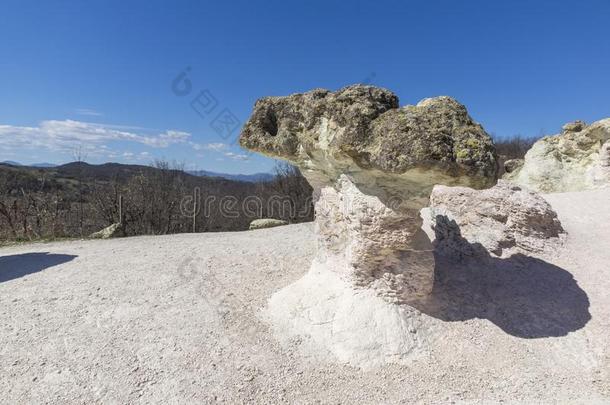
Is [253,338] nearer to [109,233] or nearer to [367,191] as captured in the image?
[367,191]

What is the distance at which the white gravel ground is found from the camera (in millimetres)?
3463

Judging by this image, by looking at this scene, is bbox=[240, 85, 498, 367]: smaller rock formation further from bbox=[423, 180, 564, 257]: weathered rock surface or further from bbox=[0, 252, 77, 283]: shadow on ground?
bbox=[0, 252, 77, 283]: shadow on ground

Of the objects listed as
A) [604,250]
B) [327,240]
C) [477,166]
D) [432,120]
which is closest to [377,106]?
[432,120]

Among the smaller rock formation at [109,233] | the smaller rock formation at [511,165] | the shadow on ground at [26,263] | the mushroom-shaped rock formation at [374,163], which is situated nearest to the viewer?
the mushroom-shaped rock formation at [374,163]

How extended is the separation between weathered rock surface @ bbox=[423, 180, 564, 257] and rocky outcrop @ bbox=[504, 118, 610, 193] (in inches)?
310

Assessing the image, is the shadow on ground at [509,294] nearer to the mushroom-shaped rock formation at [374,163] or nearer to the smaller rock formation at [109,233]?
the mushroom-shaped rock formation at [374,163]

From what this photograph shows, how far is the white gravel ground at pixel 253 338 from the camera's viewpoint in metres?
3.46

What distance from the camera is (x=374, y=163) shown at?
144 inches

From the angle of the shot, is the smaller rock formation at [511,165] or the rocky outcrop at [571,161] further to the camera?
the smaller rock formation at [511,165]

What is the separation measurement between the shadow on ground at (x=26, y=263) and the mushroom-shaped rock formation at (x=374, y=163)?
465cm

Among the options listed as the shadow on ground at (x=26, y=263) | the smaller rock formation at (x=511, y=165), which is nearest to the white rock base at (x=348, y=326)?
the shadow on ground at (x=26, y=263)

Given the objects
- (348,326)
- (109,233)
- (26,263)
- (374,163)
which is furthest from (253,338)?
(109,233)

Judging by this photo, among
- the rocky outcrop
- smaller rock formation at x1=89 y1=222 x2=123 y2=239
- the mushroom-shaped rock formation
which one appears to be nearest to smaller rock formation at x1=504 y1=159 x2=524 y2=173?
the rocky outcrop

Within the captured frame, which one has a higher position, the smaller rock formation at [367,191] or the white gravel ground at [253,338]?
the smaller rock formation at [367,191]
